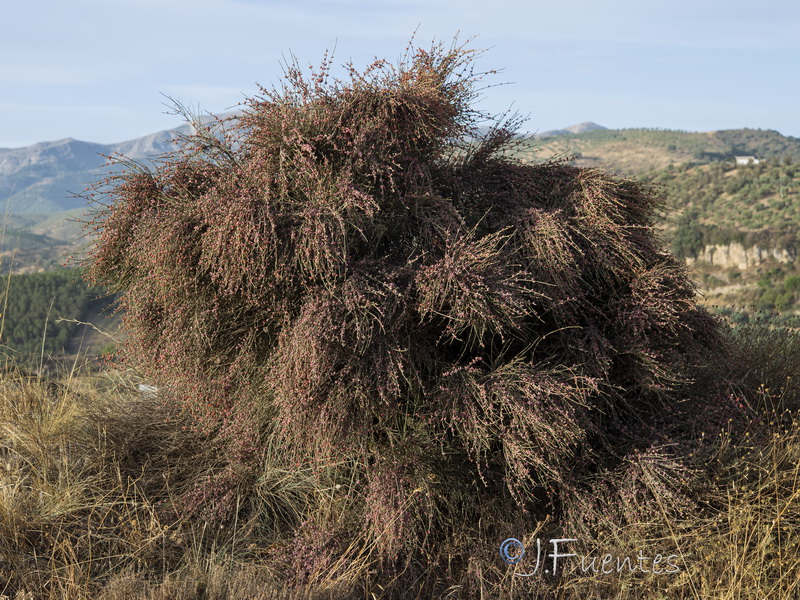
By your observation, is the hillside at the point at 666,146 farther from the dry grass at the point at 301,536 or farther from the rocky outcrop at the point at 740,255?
the dry grass at the point at 301,536

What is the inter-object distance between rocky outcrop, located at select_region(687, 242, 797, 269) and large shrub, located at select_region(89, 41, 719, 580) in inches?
1115

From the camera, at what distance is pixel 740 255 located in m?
31.1

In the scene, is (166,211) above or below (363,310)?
above

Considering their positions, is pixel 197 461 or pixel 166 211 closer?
Answer: pixel 166 211

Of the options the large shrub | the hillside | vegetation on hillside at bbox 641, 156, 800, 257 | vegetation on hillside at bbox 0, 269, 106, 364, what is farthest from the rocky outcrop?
the hillside

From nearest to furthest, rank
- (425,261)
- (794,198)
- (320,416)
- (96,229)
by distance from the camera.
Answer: (320,416) < (425,261) < (96,229) < (794,198)

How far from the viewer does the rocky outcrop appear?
98.6 ft

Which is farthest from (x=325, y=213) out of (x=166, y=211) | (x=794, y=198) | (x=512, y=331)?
(x=794, y=198)

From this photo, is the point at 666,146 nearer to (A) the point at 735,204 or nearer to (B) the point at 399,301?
(A) the point at 735,204

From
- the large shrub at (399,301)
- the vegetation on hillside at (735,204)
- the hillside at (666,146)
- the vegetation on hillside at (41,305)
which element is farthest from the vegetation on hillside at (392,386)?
the hillside at (666,146)

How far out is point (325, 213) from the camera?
4230 millimetres

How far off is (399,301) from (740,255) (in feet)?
104

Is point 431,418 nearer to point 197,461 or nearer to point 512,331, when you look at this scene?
point 512,331

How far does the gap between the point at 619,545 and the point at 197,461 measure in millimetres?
3280
